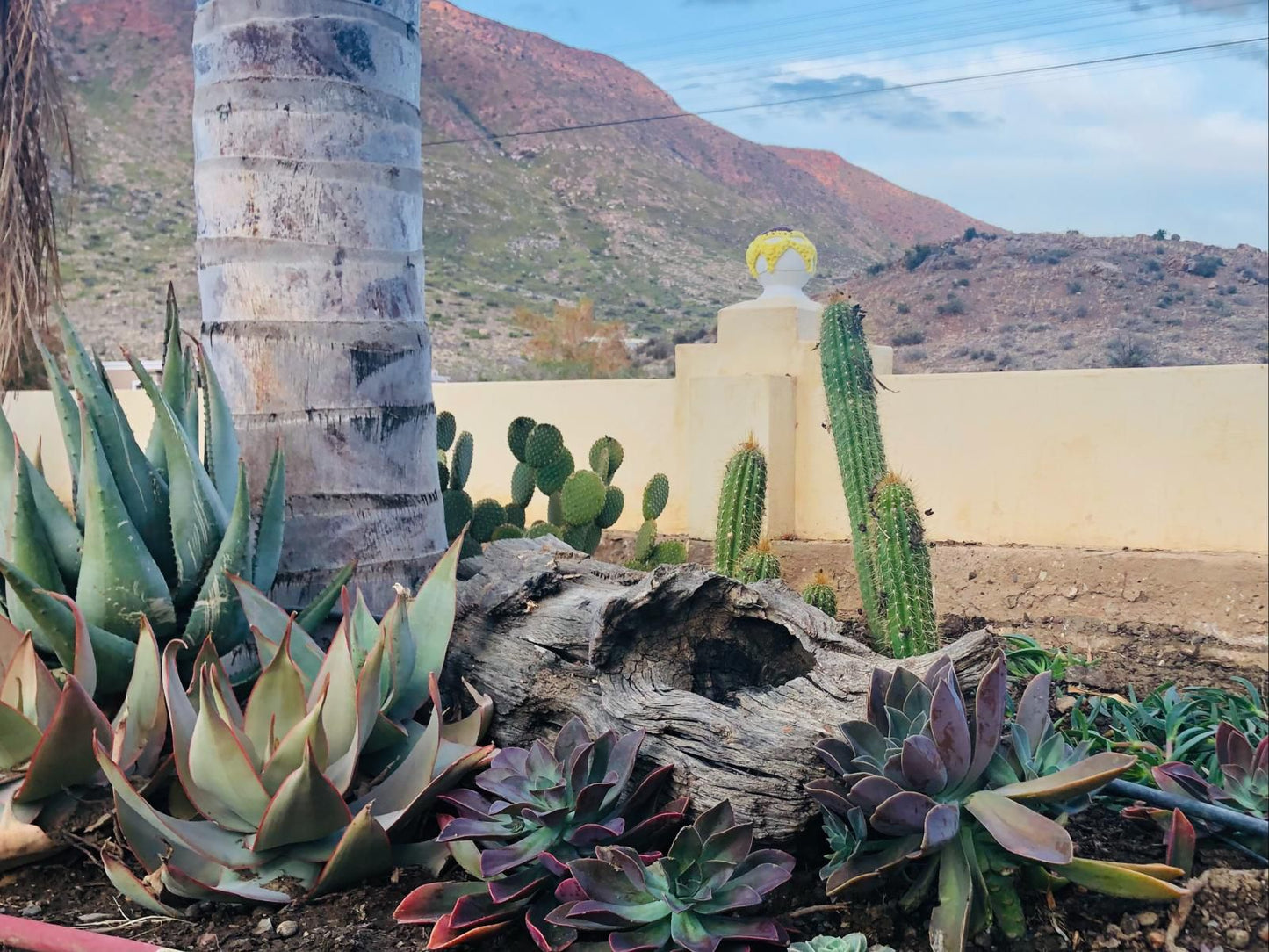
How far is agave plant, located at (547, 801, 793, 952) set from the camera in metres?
1.94

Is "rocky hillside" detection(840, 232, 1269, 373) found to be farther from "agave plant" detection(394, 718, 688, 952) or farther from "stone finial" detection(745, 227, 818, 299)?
"agave plant" detection(394, 718, 688, 952)

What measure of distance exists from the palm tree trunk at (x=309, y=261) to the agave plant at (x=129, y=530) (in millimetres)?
163

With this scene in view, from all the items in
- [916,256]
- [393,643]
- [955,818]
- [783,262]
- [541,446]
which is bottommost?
[955,818]

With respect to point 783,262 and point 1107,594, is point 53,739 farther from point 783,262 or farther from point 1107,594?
point 783,262

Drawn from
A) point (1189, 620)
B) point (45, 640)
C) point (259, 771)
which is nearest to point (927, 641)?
point (259, 771)

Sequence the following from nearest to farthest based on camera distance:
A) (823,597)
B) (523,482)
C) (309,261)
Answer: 1. (309,261)
2. (823,597)
3. (523,482)

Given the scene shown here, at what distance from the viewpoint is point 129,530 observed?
2.71 metres

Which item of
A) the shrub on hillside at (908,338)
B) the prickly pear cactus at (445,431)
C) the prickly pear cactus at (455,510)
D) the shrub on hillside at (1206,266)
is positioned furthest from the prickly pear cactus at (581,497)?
the shrub on hillside at (1206,266)

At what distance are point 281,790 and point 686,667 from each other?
106cm

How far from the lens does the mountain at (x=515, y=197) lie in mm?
31188

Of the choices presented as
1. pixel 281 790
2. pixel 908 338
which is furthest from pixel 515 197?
pixel 281 790

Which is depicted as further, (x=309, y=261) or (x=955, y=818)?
(x=309, y=261)

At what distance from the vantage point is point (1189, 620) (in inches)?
274

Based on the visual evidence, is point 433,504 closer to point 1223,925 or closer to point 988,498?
point 1223,925
